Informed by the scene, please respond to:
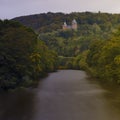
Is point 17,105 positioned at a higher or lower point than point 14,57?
lower

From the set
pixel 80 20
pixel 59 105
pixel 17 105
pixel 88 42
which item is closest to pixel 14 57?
pixel 17 105

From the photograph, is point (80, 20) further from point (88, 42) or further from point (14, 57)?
point (14, 57)

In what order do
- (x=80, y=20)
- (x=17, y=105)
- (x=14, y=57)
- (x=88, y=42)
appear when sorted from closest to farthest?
(x=17, y=105) → (x=14, y=57) → (x=88, y=42) → (x=80, y=20)

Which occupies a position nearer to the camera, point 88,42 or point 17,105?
point 17,105

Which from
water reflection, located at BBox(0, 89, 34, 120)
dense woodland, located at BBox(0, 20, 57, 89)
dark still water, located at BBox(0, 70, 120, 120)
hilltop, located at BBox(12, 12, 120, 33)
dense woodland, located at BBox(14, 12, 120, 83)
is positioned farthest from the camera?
hilltop, located at BBox(12, 12, 120, 33)

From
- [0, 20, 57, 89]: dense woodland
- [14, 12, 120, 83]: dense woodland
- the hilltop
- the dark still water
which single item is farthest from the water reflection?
the hilltop

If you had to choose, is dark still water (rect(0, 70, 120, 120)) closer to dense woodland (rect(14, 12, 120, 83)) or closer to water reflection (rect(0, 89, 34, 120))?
water reflection (rect(0, 89, 34, 120))

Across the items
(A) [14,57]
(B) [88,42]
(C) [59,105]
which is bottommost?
(B) [88,42]

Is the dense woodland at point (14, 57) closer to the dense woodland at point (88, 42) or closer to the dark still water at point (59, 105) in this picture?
the dark still water at point (59, 105)

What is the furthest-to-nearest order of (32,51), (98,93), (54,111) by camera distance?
(32,51) → (98,93) → (54,111)

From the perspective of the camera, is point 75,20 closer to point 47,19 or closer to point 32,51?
point 47,19

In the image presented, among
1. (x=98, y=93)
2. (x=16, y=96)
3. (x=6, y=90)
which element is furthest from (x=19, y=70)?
(x=98, y=93)
